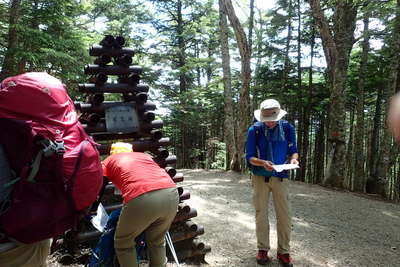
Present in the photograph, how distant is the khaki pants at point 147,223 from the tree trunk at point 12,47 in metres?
8.19

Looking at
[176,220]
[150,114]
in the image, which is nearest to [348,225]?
[176,220]

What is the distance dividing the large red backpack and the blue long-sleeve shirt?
2899 millimetres

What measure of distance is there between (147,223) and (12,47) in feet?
28.5

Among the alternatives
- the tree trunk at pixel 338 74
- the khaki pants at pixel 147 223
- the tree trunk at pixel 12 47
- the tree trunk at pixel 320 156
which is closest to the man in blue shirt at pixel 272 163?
the khaki pants at pixel 147 223

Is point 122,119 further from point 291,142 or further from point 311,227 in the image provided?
point 311,227

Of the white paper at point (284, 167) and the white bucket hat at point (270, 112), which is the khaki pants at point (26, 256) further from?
the white bucket hat at point (270, 112)

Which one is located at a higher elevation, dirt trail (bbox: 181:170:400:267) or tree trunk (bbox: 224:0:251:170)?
tree trunk (bbox: 224:0:251:170)

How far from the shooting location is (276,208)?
4418 millimetres

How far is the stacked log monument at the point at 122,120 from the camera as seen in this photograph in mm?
4297

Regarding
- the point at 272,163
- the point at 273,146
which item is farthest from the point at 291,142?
the point at 272,163

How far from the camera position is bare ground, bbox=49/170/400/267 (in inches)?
195

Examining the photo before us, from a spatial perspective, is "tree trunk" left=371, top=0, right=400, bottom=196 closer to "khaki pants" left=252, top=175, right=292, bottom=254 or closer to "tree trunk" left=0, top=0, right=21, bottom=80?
"khaki pants" left=252, top=175, right=292, bottom=254

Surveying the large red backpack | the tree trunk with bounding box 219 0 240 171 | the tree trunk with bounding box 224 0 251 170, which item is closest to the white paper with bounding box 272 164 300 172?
the large red backpack

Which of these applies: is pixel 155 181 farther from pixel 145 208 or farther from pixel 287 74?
pixel 287 74
